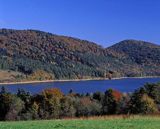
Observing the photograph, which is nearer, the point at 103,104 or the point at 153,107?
the point at 153,107

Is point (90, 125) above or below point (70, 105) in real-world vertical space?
above

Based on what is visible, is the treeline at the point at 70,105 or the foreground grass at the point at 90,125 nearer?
the foreground grass at the point at 90,125

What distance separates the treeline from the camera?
7306cm

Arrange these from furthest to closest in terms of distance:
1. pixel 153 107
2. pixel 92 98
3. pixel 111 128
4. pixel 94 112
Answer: pixel 92 98
pixel 94 112
pixel 153 107
pixel 111 128

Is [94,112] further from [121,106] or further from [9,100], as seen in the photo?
[9,100]

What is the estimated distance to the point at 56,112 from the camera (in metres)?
75.8

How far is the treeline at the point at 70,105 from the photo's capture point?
7306 cm

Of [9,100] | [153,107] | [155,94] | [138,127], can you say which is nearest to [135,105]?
[153,107]

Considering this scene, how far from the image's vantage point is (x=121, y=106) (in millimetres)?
79562

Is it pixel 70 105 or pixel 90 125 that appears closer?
pixel 90 125

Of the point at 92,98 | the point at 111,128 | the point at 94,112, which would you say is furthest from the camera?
the point at 92,98

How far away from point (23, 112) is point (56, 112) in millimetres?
5442

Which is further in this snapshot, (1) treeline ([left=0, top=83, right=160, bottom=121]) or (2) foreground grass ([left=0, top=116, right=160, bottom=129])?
(1) treeline ([left=0, top=83, right=160, bottom=121])

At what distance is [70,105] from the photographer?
262 ft
